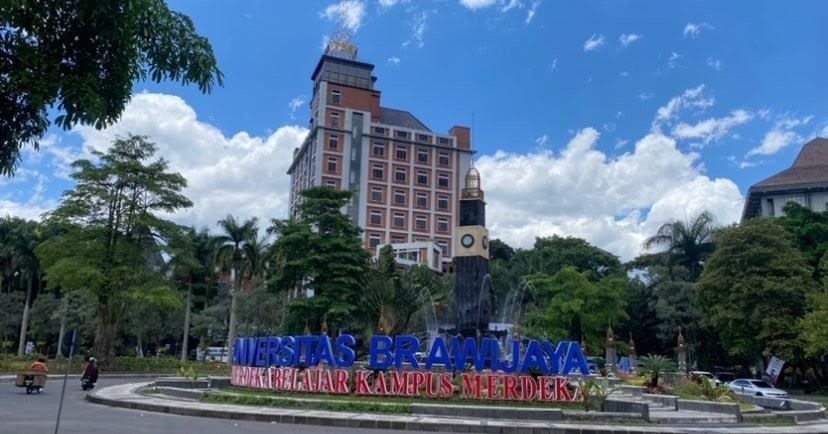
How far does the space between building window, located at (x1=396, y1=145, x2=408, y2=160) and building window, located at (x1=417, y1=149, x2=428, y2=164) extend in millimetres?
1798

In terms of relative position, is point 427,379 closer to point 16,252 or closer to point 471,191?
point 471,191

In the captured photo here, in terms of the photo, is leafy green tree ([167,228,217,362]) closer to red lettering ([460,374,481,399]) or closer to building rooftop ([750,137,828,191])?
red lettering ([460,374,481,399])

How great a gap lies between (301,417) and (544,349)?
818cm

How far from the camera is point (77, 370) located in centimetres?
3709

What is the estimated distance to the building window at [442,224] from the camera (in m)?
84.4

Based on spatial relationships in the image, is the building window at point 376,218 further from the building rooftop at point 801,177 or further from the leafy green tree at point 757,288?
the leafy green tree at point 757,288

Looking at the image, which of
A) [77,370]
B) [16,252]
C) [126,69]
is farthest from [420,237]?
[126,69]

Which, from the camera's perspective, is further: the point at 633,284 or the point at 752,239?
the point at 633,284

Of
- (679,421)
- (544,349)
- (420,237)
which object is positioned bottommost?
(679,421)

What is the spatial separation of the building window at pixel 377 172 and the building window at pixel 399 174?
1.83 meters

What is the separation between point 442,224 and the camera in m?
84.6

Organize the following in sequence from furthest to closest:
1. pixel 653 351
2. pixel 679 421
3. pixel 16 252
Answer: pixel 653 351
pixel 16 252
pixel 679 421

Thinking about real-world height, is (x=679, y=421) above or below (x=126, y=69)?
below

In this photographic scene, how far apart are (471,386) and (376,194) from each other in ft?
208
